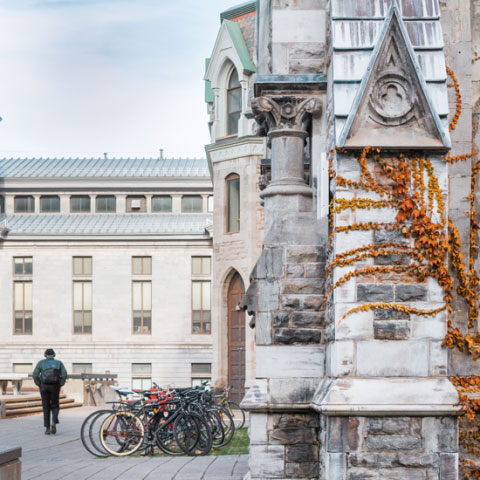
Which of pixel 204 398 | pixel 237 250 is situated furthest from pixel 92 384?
pixel 204 398

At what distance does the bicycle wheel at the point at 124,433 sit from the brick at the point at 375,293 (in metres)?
7.42

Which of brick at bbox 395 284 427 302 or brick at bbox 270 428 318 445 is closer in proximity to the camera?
brick at bbox 395 284 427 302

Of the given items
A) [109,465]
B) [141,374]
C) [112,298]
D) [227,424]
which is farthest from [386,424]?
[112,298]

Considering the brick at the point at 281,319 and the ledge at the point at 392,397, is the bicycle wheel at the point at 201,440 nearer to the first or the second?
the brick at the point at 281,319

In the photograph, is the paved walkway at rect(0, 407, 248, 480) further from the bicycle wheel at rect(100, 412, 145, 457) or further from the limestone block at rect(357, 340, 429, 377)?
the limestone block at rect(357, 340, 429, 377)

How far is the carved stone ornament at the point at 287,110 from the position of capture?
10312 millimetres

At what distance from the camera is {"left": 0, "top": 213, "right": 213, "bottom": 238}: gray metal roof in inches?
2288

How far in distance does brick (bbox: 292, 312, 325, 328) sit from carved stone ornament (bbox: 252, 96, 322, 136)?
1.90 meters

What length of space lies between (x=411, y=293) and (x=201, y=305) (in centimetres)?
4947

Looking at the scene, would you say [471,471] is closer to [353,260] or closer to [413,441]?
[413,441]

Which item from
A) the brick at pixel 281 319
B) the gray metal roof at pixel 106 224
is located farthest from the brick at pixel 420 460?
the gray metal roof at pixel 106 224

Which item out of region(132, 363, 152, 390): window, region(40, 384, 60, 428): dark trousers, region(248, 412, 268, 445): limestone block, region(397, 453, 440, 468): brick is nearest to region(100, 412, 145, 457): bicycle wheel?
region(40, 384, 60, 428): dark trousers

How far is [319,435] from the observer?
32.6 ft

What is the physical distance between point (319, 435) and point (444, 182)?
280 centimetres
